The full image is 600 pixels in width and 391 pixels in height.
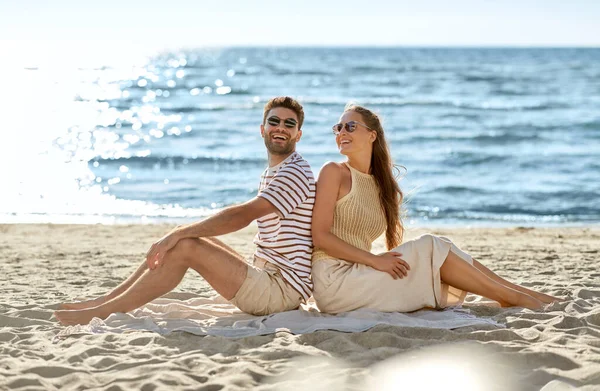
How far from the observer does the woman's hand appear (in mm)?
5336

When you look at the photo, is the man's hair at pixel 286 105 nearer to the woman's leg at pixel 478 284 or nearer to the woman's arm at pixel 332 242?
the woman's arm at pixel 332 242

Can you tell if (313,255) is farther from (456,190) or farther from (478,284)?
(456,190)

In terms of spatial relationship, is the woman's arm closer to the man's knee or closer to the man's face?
the man's face

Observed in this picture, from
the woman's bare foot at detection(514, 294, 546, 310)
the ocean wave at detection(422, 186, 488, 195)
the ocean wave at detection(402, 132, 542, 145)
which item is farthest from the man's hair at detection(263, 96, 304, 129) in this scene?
the ocean wave at detection(402, 132, 542, 145)

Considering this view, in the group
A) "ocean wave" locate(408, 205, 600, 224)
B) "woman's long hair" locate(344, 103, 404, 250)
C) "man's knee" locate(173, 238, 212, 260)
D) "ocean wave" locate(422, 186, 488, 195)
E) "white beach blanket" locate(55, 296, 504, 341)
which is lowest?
"ocean wave" locate(408, 205, 600, 224)

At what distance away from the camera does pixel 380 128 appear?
5637 millimetres

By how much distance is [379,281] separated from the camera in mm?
5387

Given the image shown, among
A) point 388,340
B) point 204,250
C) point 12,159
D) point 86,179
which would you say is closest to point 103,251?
point 204,250

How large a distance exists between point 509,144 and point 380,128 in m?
15.8

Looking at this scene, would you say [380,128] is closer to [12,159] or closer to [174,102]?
[12,159]

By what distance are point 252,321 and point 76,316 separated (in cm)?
109

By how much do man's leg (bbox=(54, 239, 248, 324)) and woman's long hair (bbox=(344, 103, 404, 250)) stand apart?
1072mm

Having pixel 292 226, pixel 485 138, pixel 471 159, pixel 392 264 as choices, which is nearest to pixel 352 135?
pixel 292 226

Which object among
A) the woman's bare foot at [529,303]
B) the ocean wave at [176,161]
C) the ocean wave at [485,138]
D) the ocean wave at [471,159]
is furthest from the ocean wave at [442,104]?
the woman's bare foot at [529,303]
